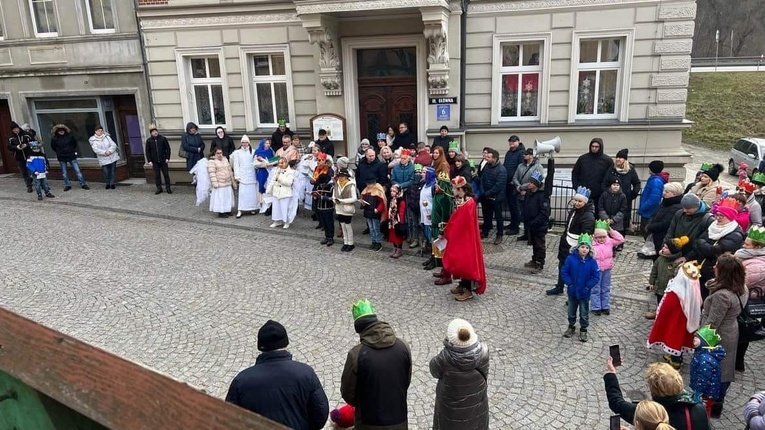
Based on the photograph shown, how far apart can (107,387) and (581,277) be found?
240 inches

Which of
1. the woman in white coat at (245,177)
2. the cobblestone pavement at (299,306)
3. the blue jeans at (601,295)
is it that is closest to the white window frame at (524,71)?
the cobblestone pavement at (299,306)

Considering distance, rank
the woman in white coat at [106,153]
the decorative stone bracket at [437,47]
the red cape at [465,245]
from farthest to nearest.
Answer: the woman in white coat at [106,153] → the decorative stone bracket at [437,47] → the red cape at [465,245]

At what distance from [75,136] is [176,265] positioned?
32.6 feet

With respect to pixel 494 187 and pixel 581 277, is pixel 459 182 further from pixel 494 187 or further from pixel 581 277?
pixel 494 187

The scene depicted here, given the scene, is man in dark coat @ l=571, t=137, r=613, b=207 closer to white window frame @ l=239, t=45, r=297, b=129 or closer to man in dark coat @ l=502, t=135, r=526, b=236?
man in dark coat @ l=502, t=135, r=526, b=236

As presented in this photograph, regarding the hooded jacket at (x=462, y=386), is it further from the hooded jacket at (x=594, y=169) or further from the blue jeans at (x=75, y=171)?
the blue jeans at (x=75, y=171)

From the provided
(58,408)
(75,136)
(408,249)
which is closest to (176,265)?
(408,249)

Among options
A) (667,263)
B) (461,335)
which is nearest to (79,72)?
(461,335)

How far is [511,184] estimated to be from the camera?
10.8m

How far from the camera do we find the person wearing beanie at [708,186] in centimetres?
868

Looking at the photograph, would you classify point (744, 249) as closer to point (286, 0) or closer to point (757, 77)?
point (286, 0)

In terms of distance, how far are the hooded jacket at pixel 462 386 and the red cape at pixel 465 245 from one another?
357 centimetres

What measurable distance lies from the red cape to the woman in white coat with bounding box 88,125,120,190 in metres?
11.4

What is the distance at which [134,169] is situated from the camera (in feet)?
56.0
